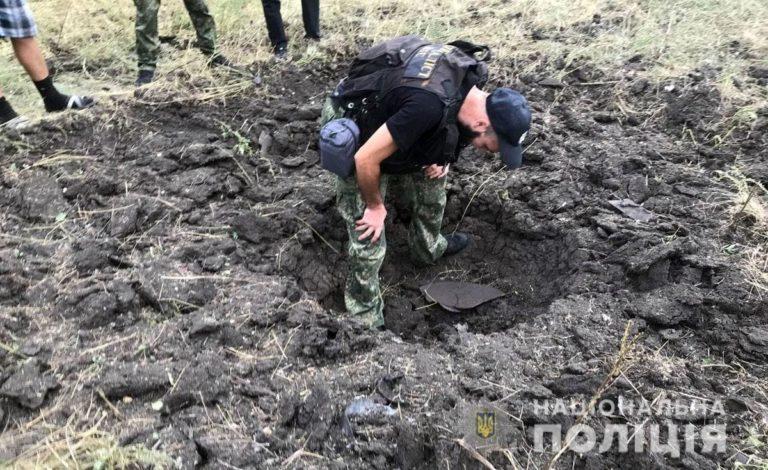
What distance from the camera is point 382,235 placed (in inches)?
118

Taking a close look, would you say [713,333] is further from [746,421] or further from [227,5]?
[227,5]

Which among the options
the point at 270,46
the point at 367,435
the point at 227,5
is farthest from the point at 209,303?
the point at 227,5

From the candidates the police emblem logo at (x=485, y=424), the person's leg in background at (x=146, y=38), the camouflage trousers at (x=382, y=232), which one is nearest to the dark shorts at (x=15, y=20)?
the person's leg in background at (x=146, y=38)

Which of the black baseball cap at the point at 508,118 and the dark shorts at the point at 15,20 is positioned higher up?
the dark shorts at the point at 15,20

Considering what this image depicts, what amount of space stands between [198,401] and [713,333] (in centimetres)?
223

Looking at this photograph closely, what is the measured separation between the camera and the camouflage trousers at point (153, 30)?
408 centimetres

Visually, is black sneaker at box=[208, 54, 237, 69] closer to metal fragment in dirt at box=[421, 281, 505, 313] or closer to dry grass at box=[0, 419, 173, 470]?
metal fragment in dirt at box=[421, 281, 505, 313]

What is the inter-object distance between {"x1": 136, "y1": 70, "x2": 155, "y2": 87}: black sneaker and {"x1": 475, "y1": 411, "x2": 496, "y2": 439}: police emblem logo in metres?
3.46

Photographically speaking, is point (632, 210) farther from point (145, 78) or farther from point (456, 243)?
point (145, 78)

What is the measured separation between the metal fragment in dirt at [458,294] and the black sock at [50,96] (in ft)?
9.01

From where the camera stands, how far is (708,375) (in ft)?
7.84

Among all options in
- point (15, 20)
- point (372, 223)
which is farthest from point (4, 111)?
point (372, 223)

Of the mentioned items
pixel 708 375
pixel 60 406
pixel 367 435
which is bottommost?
pixel 708 375

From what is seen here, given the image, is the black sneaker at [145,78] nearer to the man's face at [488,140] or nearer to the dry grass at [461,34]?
the dry grass at [461,34]
